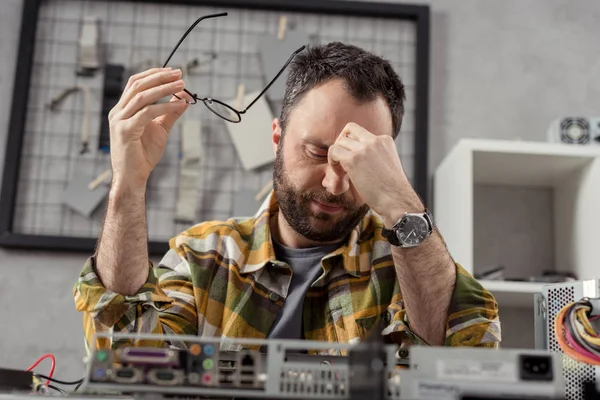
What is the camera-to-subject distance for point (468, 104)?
2.27 meters

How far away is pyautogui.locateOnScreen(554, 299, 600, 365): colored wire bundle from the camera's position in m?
0.77

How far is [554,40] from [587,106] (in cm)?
24

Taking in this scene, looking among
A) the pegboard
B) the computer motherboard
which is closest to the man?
the computer motherboard

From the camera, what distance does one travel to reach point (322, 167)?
133cm

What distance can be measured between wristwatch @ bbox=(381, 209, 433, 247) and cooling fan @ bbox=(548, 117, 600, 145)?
42.2 inches

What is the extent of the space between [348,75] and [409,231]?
16.1 inches

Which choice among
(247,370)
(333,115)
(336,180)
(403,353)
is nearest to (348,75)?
(333,115)

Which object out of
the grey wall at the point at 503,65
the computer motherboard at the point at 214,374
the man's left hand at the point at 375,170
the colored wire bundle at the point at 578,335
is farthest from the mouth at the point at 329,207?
the grey wall at the point at 503,65

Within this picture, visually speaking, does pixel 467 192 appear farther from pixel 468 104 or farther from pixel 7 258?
pixel 7 258

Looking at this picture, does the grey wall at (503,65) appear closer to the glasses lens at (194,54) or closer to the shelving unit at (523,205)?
the shelving unit at (523,205)

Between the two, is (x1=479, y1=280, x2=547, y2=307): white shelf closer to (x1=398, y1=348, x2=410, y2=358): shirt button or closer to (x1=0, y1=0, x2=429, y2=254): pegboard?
(x1=0, y1=0, x2=429, y2=254): pegboard

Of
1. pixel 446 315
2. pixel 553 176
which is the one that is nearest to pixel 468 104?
pixel 553 176

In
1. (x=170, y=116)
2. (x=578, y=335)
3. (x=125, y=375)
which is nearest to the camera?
(x=125, y=375)

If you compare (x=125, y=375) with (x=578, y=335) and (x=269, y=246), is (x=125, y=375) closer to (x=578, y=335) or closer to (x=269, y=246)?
(x=578, y=335)
